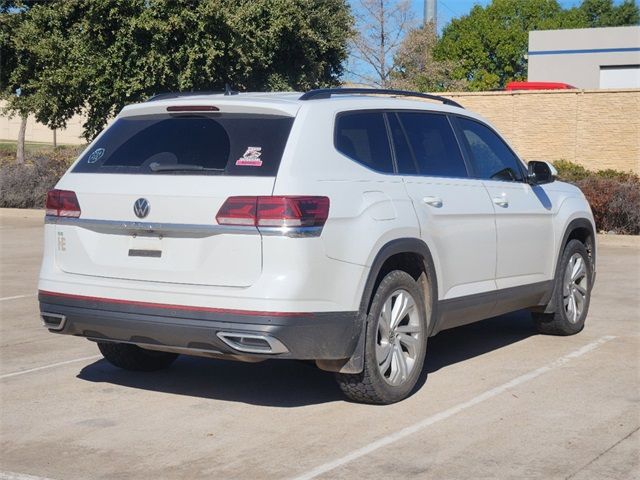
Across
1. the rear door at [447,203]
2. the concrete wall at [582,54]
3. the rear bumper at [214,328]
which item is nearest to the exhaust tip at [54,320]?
the rear bumper at [214,328]

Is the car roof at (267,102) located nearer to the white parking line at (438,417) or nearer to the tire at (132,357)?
the tire at (132,357)

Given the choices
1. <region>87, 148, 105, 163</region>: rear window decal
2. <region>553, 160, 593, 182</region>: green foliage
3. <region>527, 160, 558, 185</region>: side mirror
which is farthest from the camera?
<region>553, 160, 593, 182</region>: green foliage

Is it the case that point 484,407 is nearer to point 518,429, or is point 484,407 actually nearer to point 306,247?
point 518,429

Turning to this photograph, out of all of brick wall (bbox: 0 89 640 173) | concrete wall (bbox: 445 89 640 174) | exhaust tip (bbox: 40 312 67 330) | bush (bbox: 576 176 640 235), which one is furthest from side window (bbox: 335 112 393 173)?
brick wall (bbox: 0 89 640 173)

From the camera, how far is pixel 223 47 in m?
25.7

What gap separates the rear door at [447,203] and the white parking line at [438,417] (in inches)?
24.5

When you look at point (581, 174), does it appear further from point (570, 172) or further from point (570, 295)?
point (570, 295)

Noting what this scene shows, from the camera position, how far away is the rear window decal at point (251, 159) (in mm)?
6176

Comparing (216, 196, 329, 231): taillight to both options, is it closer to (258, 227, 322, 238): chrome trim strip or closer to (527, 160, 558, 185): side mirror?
(258, 227, 322, 238): chrome trim strip

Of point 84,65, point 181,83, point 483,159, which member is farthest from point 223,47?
point 483,159

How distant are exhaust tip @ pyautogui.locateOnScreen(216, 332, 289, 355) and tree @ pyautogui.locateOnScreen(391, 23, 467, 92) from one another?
134 ft

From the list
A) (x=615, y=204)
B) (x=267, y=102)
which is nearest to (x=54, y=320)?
(x=267, y=102)

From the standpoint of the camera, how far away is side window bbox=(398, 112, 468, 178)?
7.40 metres

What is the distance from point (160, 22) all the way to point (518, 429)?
791 inches
